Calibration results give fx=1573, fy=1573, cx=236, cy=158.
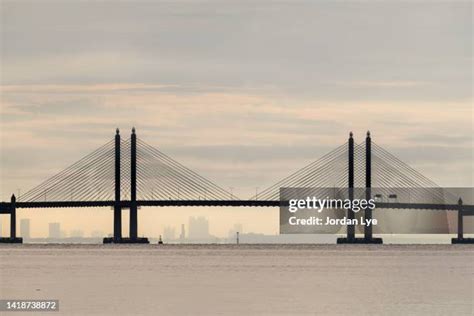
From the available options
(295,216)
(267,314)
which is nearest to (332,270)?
(267,314)

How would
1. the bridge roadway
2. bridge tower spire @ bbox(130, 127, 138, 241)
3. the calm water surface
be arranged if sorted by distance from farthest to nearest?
bridge tower spire @ bbox(130, 127, 138, 241), the bridge roadway, the calm water surface

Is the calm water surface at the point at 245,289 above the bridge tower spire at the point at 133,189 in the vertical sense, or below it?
below

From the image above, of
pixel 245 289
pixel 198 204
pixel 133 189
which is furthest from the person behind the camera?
pixel 133 189

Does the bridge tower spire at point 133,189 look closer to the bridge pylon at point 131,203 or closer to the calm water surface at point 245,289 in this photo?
the bridge pylon at point 131,203

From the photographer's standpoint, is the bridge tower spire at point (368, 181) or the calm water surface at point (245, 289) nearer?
the calm water surface at point (245, 289)

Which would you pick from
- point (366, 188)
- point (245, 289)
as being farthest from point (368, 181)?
point (245, 289)

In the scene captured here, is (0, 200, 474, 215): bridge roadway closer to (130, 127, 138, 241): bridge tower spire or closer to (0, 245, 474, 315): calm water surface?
(130, 127, 138, 241): bridge tower spire

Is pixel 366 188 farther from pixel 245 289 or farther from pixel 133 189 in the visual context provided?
pixel 245 289

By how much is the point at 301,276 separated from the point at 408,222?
3603cm

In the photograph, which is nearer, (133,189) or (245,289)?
(245,289)

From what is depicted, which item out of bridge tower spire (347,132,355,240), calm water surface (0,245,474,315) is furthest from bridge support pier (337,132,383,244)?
calm water surface (0,245,474,315)

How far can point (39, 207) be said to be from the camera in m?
89.3

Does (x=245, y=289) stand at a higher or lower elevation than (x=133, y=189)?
lower

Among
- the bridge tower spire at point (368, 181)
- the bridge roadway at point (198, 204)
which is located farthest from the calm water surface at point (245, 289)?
the bridge tower spire at point (368, 181)
